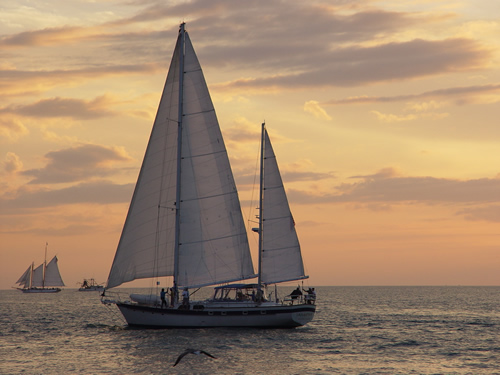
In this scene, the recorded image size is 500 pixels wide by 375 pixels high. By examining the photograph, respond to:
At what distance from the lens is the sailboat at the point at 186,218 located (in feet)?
188

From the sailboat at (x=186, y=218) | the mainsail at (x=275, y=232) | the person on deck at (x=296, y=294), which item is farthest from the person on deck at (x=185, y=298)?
the person on deck at (x=296, y=294)

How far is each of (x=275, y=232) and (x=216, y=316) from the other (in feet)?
29.6

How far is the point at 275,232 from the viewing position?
61.6 m

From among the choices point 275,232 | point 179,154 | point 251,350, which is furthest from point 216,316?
point 179,154

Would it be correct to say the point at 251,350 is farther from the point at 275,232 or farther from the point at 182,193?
the point at 182,193

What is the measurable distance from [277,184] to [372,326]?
20981 mm

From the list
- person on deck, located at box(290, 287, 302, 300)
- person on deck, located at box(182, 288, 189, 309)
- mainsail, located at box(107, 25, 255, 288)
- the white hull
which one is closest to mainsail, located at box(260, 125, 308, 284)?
person on deck, located at box(290, 287, 302, 300)

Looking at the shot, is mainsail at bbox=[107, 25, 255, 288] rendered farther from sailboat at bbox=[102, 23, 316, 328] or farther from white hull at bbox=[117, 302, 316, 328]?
white hull at bbox=[117, 302, 316, 328]

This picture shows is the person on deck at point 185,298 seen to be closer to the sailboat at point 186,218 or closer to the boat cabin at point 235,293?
the sailboat at point 186,218

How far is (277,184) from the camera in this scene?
62.0 meters

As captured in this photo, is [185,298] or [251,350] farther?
[185,298]

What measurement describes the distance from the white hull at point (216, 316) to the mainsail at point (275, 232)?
305cm

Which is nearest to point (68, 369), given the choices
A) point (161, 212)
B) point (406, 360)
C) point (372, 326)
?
point (161, 212)

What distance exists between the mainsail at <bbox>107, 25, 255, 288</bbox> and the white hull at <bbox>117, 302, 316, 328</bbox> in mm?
2410
